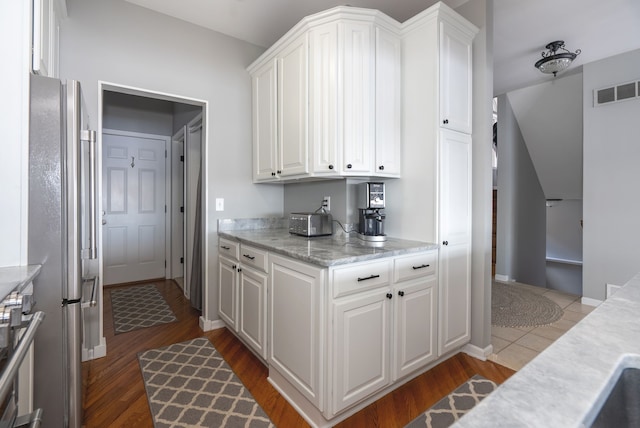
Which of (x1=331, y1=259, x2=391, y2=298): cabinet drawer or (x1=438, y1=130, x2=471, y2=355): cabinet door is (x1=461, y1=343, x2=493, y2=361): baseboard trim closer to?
(x1=438, y1=130, x2=471, y2=355): cabinet door

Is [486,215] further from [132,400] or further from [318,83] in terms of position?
[132,400]

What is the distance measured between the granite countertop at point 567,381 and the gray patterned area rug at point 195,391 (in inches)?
60.5

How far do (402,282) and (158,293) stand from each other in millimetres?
3337

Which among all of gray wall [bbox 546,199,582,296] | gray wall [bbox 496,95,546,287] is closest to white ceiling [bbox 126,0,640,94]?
gray wall [bbox 496,95,546,287]

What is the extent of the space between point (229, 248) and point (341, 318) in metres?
1.38

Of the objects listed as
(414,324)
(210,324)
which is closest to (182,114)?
(210,324)

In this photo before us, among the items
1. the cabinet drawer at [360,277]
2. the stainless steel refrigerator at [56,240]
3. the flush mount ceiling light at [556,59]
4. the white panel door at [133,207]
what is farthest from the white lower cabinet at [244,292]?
the flush mount ceiling light at [556,59]

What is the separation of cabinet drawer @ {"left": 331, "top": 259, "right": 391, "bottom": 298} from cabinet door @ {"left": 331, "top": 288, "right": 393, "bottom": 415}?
47 mm

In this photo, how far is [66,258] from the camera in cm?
132

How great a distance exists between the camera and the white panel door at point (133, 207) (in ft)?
13.3

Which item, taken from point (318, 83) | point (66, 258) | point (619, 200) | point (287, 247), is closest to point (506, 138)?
point (619, 200)

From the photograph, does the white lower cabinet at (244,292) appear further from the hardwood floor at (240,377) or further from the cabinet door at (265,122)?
the cabinet door at (265,122)

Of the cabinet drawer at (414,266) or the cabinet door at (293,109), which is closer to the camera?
the cabinet drawer at (414,266)

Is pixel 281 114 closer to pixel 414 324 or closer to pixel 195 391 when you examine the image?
pixel 414 324
